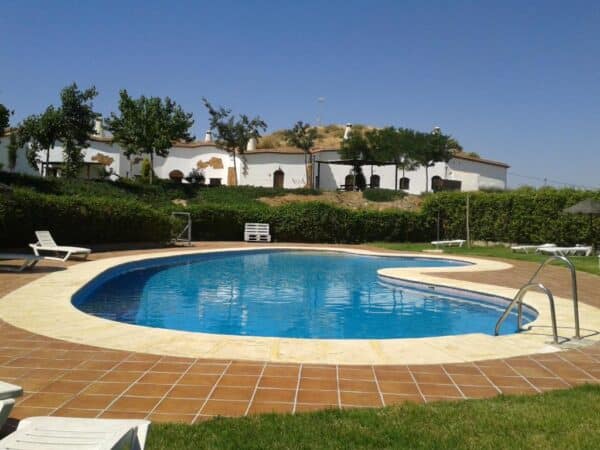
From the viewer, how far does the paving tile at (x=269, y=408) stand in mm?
3111

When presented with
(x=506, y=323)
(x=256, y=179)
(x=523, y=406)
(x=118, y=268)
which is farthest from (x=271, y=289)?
(x=256, y=179)

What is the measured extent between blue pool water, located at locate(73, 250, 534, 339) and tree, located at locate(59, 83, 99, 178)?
61.4 feet

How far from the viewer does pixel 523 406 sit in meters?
3.17

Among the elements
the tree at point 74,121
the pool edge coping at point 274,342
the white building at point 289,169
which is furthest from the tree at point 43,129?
the pool edge coping at point 274,342

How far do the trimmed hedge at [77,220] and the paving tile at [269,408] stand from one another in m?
11.8

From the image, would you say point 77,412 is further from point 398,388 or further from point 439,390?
point 439,390

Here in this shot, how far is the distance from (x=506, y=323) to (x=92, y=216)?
13545 millimetres

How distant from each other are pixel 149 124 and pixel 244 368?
31322 mm

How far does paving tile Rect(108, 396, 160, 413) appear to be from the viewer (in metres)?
3.11

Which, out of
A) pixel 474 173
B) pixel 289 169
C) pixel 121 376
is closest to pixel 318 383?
pixel 121 376

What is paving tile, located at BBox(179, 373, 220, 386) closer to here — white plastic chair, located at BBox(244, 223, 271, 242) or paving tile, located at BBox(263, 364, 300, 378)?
paving tile, located at BBox(263, 364, 300, 378)

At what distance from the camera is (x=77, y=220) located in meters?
15.8

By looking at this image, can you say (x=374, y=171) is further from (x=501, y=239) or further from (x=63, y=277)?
(x=63, y=277)

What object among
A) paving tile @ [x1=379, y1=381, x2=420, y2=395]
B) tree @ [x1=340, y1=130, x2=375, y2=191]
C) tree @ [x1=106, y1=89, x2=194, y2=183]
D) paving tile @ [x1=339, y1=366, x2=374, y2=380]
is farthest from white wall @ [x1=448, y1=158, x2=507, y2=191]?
paving tile @ [x1=379, y1=381, x2=420, y2=395]
